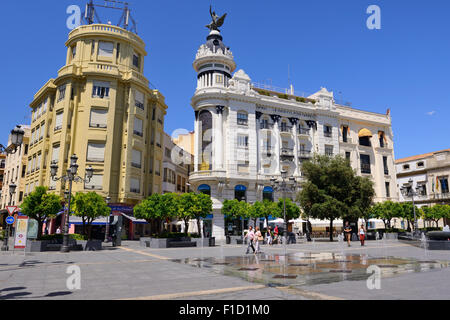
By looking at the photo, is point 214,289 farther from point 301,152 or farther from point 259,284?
point 301,152

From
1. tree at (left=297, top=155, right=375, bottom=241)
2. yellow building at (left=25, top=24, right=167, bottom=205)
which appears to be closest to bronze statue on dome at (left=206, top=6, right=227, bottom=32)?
yellow building at (left=25, top=24, right=167, bottom=205)

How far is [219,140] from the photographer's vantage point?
131 feet

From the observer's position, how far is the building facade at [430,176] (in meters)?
52.5

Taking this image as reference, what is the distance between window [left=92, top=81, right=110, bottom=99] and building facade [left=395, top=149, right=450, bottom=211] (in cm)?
4552

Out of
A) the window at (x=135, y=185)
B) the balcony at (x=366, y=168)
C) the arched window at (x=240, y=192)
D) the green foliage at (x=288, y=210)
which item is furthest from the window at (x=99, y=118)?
the balcony at (x=366, y=168)

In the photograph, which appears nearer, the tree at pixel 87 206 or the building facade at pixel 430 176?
the tree at pixel 87 206

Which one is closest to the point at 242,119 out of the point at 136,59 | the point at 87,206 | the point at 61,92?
Answer: the point at 136,59

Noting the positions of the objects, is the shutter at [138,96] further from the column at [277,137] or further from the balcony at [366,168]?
the balcony at [366,168]

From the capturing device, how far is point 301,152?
44.5 metres

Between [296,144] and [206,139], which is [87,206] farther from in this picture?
[296,144]

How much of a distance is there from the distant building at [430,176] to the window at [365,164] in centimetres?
691
